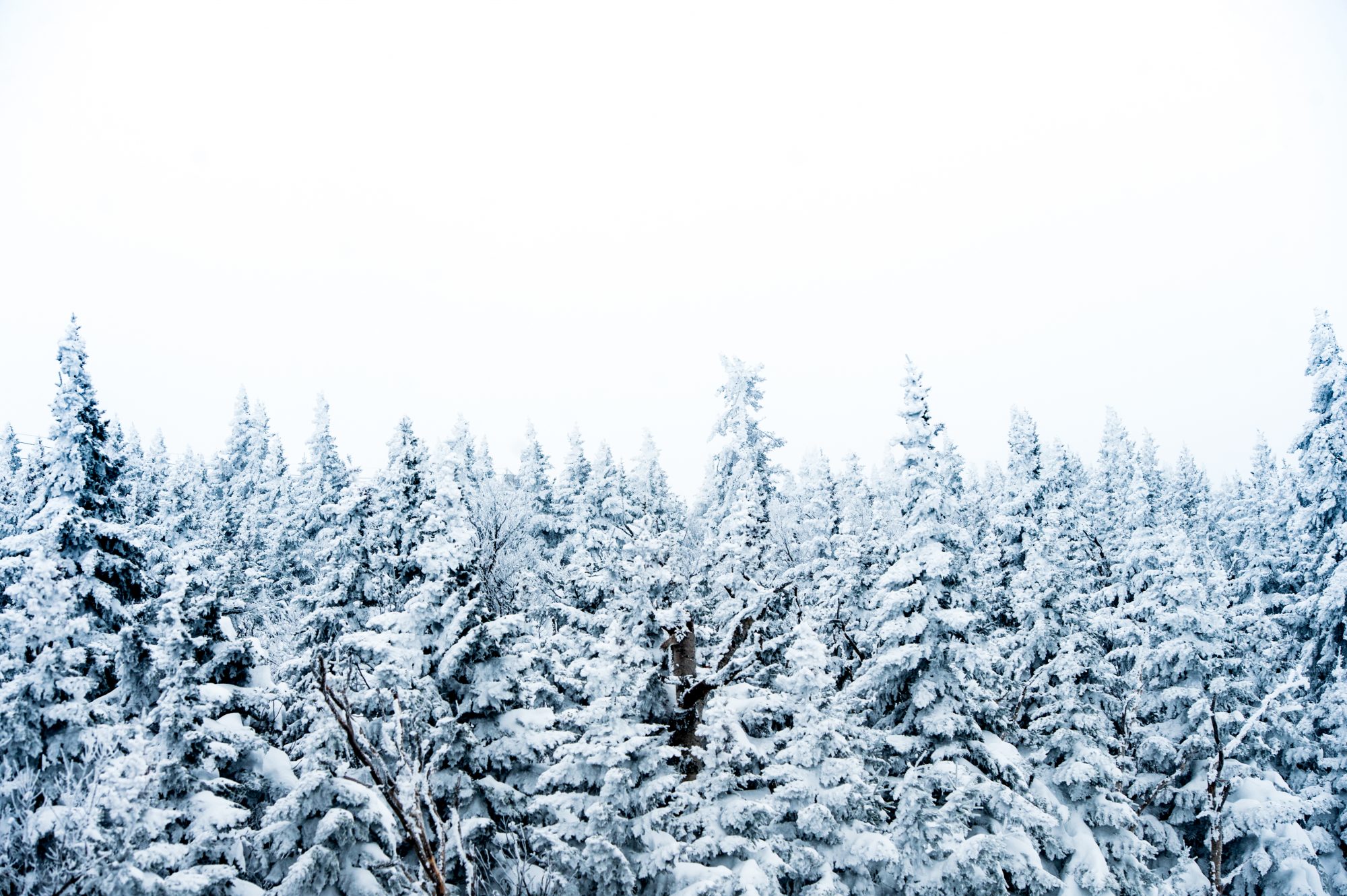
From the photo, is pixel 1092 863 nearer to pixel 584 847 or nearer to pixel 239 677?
pixel 584 847

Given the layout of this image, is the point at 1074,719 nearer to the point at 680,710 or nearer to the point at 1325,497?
the point at 680,710

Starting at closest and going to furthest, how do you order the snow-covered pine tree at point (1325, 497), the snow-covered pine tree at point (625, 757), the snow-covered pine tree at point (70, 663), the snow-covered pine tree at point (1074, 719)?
the snow-covered pine tree at point (70, 663) → the snow-covered pine tree at point (625, 757) → the snow-covered pine tree at point (1074, 719) → the snow-covered pine tree at point (1325, 497)

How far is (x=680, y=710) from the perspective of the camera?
52.2ft

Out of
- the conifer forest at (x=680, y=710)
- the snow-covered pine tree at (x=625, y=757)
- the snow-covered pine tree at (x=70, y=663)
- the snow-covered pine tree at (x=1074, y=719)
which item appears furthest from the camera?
the snow-covered pine tree at (x=1074, y=719)

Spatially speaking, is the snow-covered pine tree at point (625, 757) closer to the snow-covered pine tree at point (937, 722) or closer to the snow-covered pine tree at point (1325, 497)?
the snow-covered pine tree at point (937, 722)

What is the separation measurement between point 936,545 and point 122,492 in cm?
1992

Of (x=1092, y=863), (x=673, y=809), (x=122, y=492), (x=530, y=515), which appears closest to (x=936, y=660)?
(x=1092, y=863)

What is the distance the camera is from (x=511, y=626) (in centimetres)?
1561

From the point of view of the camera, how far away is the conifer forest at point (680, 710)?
13.0 meters

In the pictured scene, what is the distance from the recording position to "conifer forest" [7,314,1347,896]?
13031 millimetres

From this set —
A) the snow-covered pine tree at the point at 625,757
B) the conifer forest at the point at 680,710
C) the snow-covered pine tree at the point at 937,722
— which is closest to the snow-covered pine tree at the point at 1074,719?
the conifer forest at the point at 680,710

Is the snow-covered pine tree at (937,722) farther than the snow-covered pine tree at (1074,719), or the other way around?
the snow-covered pine tree at (1074,719)

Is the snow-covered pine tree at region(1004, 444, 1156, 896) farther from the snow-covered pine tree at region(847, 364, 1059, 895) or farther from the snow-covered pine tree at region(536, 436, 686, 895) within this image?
the snow-covered pine tree at region(536, 436, 686, 895)

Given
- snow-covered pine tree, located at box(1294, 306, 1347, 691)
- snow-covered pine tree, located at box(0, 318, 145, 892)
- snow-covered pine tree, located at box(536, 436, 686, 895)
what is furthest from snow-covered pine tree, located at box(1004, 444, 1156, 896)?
snow-covered pine tree, located at box(0, 318, 145, 892)
